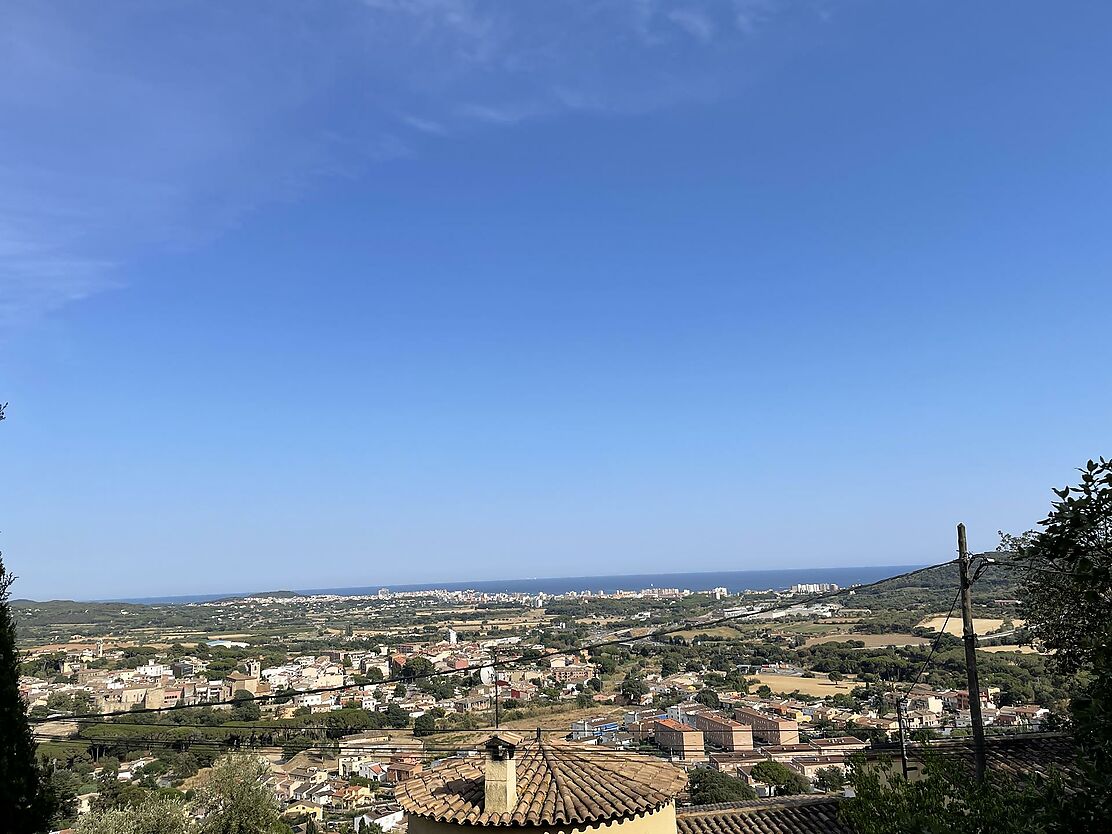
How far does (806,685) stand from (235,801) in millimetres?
35653

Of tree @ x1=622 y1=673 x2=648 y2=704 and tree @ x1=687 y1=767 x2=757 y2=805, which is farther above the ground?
tree @ x1=687 y1=767 x2=757 y2=805

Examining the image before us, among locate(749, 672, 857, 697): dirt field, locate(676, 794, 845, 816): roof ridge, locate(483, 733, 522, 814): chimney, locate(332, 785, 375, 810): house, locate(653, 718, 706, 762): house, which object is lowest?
locate(332, 785, 375, 810): house

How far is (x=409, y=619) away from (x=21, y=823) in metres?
118

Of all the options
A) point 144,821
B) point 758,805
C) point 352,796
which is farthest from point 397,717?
point 758,805

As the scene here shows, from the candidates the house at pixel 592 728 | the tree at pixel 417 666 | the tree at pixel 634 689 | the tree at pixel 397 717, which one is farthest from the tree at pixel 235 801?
the tree at pixel 417 666

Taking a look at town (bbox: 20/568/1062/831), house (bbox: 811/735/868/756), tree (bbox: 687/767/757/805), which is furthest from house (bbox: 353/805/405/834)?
house (bbox: 811/735/868/756)

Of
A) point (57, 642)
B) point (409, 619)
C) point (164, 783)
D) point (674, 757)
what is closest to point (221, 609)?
point (409, 619)

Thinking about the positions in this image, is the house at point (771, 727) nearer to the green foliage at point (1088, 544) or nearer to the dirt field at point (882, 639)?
the dirt field at point (882, 639)

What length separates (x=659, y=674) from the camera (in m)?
55.1

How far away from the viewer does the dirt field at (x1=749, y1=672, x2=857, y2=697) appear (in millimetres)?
40875

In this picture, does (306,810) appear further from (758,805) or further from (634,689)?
(634,689)

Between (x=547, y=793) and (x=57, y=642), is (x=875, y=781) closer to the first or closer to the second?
(x=547, y=793)

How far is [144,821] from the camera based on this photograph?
15359 mm

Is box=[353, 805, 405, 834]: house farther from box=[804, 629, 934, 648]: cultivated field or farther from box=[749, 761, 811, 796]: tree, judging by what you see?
box=[804, 629, 934, 648]: cultivated field
